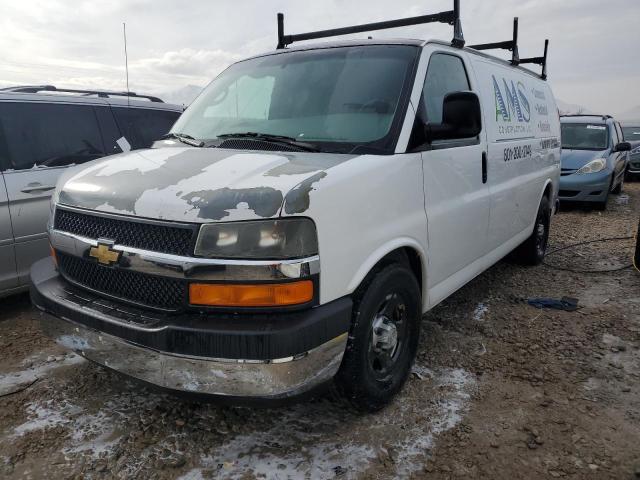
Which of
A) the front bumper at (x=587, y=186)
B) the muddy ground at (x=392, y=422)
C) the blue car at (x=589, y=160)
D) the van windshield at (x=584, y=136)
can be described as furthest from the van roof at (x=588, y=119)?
the muddy ground at (x=392, y=422)

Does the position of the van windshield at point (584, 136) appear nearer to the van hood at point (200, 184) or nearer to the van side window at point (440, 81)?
the van side window at point (440, 81)

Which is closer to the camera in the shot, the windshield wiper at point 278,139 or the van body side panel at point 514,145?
the windshield wiper at point 278,139

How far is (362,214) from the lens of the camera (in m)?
2.45

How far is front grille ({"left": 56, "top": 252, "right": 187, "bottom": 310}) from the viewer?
2242 millimetres

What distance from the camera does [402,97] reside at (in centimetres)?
289

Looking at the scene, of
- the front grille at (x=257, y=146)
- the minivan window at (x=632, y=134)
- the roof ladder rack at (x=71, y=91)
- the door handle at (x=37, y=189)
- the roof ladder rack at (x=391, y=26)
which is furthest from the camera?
the minivan window at (x=632, y=134)

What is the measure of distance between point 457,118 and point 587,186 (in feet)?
24.9

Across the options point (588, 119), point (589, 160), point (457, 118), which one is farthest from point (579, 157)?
point (457, 118)

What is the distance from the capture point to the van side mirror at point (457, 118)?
9.41ft

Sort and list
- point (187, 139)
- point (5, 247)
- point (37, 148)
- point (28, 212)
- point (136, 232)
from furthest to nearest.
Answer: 1. point (37, 148)
2. point (28, 212)
3. point (5, 247)
4. point (187, 139)
5. point (136, 232)

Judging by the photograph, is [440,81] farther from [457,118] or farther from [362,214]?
[362,214]

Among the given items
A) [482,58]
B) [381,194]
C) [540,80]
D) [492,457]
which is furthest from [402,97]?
[540,80]

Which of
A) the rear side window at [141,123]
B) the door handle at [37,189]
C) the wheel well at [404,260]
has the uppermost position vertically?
the rear side window at [141,123]

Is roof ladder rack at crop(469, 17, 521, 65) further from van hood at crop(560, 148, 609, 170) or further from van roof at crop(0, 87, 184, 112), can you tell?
van hood at crop(560, 148, 609, 170)
